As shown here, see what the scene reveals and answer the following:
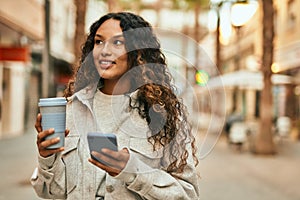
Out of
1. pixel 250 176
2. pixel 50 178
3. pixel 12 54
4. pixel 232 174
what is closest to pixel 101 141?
pixel 50 178

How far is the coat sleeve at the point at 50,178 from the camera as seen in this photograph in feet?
5.68

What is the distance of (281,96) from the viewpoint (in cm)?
2845

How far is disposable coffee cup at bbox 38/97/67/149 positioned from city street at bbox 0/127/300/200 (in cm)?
644

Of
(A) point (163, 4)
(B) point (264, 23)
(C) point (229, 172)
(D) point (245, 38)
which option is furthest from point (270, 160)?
(D) point (245, 38)

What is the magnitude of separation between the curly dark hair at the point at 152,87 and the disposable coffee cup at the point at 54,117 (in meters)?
0.26

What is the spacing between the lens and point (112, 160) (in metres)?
1.48

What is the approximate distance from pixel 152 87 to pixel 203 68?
0.35 metres

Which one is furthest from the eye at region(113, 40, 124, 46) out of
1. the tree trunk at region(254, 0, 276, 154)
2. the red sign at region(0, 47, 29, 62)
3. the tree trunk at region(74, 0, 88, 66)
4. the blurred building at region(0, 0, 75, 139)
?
the red sign at region(0, 47, 29, 62)

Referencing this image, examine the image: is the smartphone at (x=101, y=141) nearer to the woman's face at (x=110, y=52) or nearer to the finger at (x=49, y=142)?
the finger at (x=49, y=142)

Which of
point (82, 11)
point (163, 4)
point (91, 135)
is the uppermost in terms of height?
point (163, 4)

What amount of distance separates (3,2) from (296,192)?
921 cm

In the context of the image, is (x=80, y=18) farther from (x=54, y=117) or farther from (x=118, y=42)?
(x=54, y=117)

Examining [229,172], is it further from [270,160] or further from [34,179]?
[34,179]

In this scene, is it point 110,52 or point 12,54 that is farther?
point 12,54
